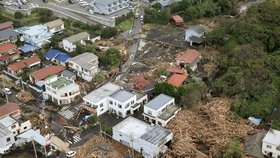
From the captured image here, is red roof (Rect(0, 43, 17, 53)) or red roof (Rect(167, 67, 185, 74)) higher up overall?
red roof (Rect(167, 67, 185, 74))

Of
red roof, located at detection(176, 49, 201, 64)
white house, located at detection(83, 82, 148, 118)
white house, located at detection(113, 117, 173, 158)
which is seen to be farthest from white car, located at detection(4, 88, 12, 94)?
red roof, located at detection(176, 49, 201, 64)

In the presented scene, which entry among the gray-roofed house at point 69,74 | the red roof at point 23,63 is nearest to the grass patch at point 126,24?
the red roof at point 23,63

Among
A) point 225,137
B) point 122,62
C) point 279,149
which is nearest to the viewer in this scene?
point 279,149

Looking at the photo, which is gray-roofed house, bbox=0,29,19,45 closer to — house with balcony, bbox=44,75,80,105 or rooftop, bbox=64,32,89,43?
rooftop, bbox=64,32,89,43

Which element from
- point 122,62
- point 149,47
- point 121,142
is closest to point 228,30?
point 149,47

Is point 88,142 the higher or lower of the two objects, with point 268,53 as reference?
lower

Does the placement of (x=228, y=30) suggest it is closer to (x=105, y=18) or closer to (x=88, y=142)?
(x=105, y=18)
